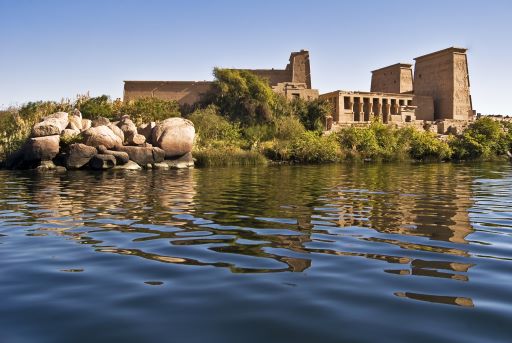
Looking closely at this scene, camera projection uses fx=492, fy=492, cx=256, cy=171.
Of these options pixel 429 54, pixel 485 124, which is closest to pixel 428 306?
pixel 485 124

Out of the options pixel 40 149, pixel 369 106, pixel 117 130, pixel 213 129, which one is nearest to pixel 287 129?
pixel 213 129

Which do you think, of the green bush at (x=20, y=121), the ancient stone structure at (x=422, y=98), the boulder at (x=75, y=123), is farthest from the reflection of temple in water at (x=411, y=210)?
the ancient stone structure at (x=422, y=98)

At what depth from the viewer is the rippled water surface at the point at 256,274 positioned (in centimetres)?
327

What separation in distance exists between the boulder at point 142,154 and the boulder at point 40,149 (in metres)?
3.07

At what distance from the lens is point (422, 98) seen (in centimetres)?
5109

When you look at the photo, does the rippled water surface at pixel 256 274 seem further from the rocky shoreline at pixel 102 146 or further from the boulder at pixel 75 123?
the boulder at pixel 75 123

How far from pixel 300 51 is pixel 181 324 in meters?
45.2

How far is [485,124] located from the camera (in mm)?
43062

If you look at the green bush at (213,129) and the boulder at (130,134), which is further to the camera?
the green bush at (213,129)

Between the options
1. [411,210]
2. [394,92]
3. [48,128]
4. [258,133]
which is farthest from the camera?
[394,92]

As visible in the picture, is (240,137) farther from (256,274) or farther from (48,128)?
(256,274)

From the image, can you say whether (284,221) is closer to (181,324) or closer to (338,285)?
(338,285)

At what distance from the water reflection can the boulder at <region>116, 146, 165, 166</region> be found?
12199mm

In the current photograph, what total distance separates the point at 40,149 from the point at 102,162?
321cm
